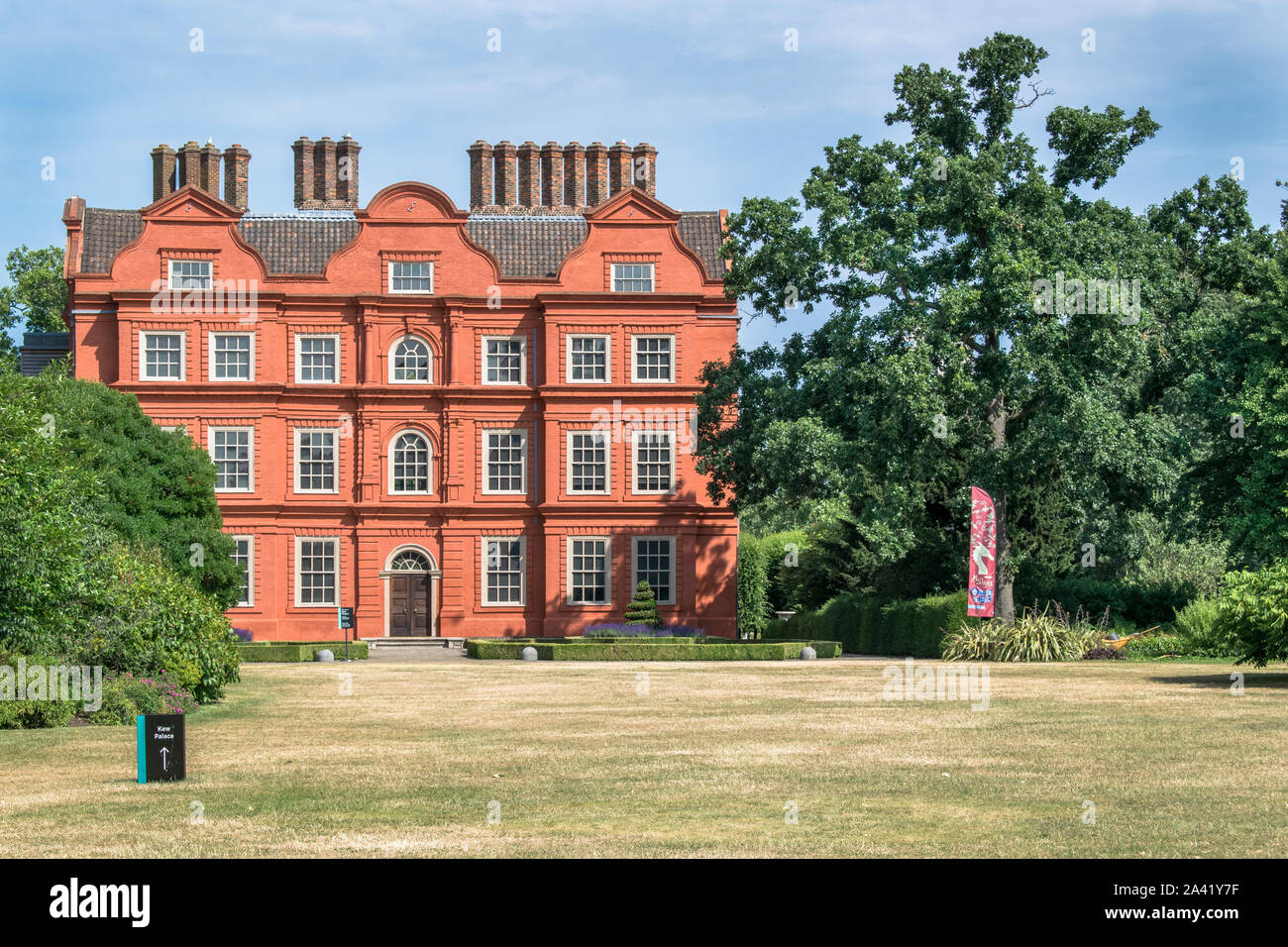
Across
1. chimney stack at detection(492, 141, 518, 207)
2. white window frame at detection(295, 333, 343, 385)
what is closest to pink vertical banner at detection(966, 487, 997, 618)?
white window frame at detection(295, 333, 343, 385)

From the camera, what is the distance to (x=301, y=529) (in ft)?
172

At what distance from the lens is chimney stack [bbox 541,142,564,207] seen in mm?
59500

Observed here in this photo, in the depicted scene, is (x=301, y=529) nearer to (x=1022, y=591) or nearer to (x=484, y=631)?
(x=484, y=631)

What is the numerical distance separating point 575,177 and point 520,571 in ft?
54.7

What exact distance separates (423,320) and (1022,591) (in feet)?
77.6

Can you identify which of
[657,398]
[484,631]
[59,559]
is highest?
[657,398]

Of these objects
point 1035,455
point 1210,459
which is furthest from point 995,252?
point 1210,459

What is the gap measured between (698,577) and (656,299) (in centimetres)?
1005

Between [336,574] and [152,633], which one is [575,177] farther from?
[152,633]

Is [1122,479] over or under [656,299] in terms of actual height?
under

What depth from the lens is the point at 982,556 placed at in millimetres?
35938
